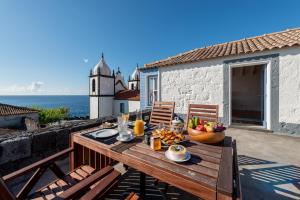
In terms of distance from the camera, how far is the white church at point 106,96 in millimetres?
17734

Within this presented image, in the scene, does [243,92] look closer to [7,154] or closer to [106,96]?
[7,154]

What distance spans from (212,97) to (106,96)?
15.7 metres

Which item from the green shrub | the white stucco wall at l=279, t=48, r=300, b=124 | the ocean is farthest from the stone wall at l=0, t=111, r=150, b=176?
the ocean

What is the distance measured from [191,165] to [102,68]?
1933 cm

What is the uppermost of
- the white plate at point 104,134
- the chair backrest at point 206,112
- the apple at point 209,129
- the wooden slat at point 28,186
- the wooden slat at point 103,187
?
the chair backrest at point 206,112

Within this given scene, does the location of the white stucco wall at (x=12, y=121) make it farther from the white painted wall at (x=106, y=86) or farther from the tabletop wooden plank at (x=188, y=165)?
the tabletop wooden plank at (x=188, y=165)

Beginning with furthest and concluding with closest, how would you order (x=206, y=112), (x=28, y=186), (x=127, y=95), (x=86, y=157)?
(x=127, y=95)
(x=206, y=112)
(x=86, y=157)
(x=28, y=186)

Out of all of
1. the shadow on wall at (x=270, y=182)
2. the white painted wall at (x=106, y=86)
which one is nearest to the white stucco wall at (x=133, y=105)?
the white painted wall at (x=106, y=86)

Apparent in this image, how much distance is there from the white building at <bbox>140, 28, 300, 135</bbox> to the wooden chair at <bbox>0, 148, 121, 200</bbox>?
510 centimetres

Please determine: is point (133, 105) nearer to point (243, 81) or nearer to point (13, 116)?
point (243, 81)

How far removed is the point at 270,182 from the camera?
2119 millimetres

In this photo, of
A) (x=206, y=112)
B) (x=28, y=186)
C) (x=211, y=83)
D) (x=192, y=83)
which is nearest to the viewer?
(x=28, y=186)

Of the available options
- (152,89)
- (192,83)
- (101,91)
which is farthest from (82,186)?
(101,91)

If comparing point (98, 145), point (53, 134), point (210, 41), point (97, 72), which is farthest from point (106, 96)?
point (98, 145)
